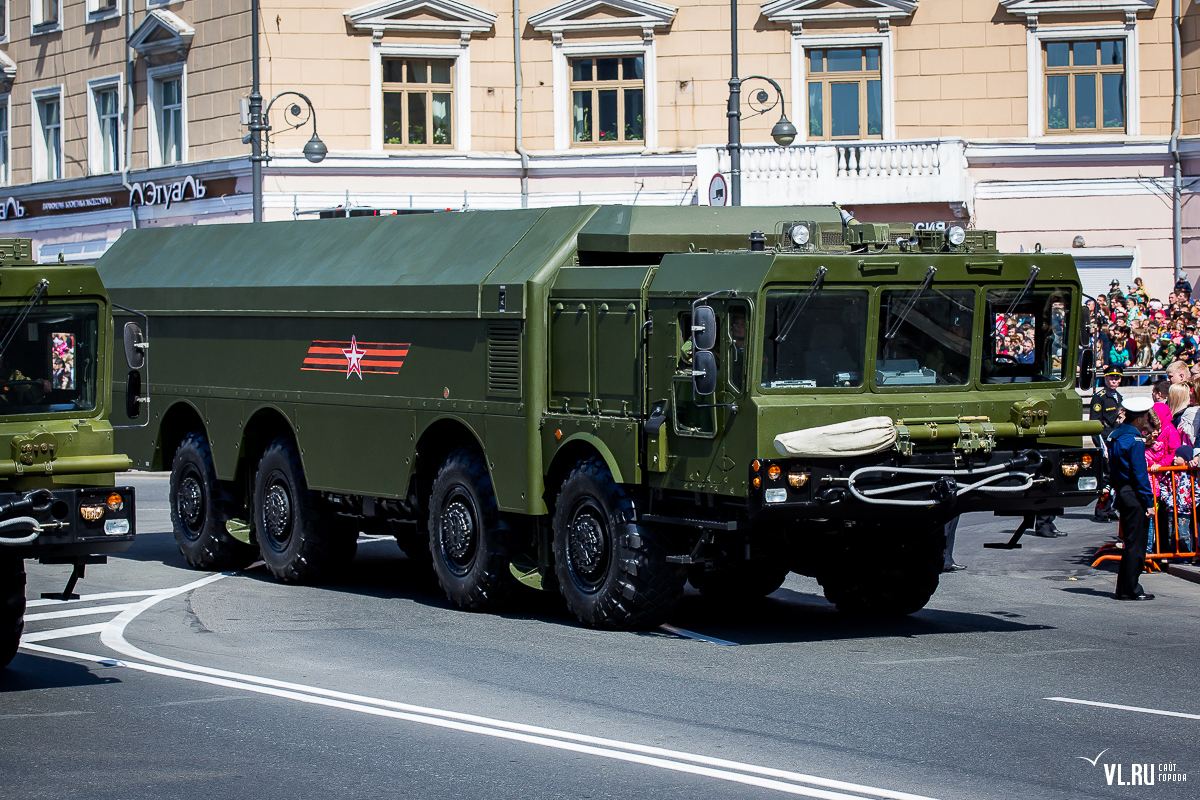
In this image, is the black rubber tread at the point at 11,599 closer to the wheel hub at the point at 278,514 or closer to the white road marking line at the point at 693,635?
the white road marking line at the point at 693,635

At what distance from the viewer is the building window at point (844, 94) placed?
3559 centimetres

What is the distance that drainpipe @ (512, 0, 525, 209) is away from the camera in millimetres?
36188

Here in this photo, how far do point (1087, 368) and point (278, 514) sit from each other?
7.61m

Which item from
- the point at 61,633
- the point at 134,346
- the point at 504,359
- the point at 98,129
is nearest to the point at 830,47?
the point at 98,129

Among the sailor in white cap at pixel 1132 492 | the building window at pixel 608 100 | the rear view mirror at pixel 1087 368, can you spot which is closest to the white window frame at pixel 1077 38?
the building window at pixel 608 100

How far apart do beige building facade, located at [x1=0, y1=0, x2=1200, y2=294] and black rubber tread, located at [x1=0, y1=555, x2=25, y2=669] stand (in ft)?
79.3

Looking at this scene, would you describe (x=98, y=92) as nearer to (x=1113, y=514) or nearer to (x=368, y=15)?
(x=368, y=15)

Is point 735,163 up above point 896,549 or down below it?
above

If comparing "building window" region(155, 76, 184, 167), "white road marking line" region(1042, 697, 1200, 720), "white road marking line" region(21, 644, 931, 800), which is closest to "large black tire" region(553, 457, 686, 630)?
"white road marking line" region(21, 644, 931, 800)

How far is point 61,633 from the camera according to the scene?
13133 mm

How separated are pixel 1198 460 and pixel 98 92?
30.1 meters

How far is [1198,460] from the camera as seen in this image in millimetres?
16828

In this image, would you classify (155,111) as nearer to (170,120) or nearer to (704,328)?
(170,120)

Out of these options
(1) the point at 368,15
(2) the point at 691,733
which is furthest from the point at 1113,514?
(1) the point at 368,15
